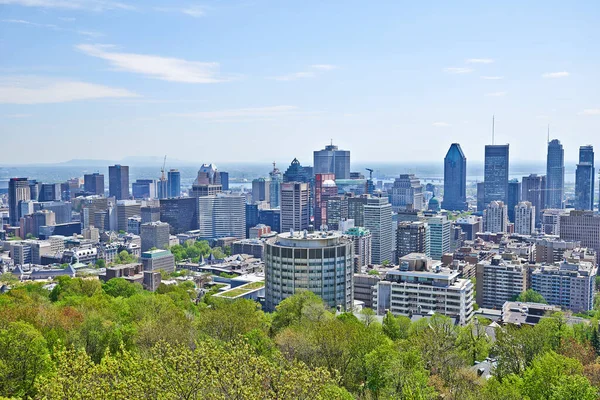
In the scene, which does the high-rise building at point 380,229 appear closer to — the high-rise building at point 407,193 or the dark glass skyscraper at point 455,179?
the high-rise building at point 407,193

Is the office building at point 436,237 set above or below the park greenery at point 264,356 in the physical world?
below

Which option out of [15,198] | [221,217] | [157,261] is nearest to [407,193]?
[221,217]

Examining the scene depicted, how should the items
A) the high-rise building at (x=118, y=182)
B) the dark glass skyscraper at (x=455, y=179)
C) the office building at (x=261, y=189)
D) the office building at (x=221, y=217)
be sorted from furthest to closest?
1. the high-rise building at (x=118, y=182)
2. the dark glass skyscraper at (x=455, y=179)
3. the office building at (x=261, y=189)
4. the office building at (x=221, y=217)

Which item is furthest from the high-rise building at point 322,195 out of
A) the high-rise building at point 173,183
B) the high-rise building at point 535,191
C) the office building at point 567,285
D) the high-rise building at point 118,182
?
the high-rise building at point 118,182

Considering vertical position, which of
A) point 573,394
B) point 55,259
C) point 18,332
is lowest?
point 55,259

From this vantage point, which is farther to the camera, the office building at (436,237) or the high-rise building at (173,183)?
the high-rise building at (173,183)

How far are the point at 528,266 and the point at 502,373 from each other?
104ft

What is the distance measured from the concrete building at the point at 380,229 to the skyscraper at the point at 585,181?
161 feet

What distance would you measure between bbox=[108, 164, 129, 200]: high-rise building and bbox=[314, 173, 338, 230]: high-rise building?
171 ft

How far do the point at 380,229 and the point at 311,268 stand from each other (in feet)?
120

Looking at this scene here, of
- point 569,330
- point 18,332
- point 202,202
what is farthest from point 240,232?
point 18,332

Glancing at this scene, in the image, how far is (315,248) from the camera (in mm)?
34219

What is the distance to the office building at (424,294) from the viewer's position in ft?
120

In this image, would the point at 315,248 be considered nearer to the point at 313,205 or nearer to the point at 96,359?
the point at 96,359
